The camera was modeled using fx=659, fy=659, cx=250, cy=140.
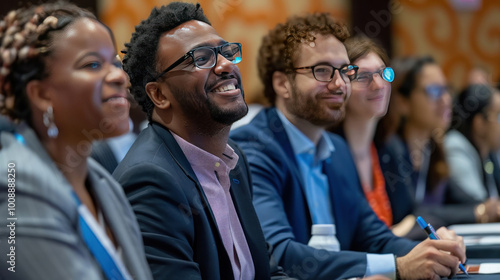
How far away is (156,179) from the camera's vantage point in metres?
1.31

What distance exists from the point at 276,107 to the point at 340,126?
2.06 ft

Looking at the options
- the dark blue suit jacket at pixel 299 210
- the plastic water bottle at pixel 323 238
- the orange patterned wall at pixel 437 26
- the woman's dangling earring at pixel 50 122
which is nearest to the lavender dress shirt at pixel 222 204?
the dark blue suit jacket at pixel 299 210

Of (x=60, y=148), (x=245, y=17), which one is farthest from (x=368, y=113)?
(x=245, y=17)

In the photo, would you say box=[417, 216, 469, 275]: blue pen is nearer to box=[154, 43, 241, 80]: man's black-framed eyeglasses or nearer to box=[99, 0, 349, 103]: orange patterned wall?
box=[154, 43, 241, 80]: man's black-framed eyeglasses

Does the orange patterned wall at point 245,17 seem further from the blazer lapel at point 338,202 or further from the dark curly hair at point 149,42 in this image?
the dark curly hair at point 149,42

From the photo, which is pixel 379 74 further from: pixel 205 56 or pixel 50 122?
pixel 50 122

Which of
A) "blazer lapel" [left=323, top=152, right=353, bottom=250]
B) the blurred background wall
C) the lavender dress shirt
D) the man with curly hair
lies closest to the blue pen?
the man with curly hair

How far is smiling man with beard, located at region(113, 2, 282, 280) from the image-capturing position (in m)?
1.32

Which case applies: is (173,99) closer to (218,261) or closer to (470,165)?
(218,261)

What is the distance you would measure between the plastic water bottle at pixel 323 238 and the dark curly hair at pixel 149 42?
23.5 inches

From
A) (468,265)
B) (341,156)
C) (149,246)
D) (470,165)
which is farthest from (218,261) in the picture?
(470,165)

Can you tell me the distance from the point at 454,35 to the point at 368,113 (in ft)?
11.9

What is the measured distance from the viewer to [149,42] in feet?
4.84

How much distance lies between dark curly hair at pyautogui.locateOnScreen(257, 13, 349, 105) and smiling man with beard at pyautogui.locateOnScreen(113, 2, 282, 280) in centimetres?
40
